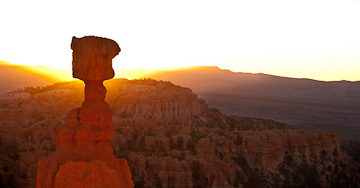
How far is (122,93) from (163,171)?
16.9m

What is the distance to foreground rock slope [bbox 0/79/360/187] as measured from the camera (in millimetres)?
34156

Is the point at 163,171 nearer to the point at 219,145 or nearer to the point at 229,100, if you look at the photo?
the point at 219,145

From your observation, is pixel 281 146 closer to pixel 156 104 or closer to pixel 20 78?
pixel 156 104

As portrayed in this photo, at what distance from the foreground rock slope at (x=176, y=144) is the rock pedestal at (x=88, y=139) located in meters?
12.8

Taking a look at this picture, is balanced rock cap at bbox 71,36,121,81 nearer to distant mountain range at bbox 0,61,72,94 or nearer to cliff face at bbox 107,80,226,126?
cliff face at bbox 107,80,226,126

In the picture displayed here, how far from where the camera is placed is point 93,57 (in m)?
13.8

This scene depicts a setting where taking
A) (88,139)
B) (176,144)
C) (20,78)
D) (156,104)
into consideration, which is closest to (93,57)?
(88,139)

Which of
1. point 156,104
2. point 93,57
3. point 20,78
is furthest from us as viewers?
point 20,78

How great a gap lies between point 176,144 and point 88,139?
84.9ft

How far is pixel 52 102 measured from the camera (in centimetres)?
4284

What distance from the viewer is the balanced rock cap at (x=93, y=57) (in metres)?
13.8

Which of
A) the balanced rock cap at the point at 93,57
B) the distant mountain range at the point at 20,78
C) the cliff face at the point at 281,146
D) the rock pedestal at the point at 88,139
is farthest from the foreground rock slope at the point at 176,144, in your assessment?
the distant mountain range at the point at 20,78

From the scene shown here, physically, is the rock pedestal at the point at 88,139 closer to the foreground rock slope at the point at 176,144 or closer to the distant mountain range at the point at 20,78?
the foreground rock slope at the point at 176,144

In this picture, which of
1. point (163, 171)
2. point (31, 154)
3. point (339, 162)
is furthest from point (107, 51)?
point (339, 162)
